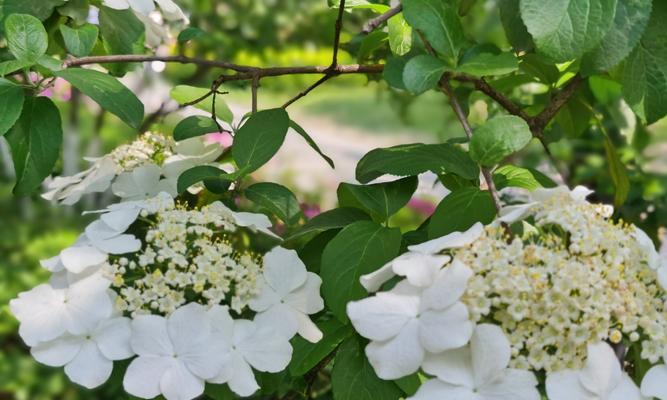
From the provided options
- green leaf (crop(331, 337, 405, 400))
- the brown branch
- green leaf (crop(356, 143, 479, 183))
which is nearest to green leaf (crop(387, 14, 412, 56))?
the brown branch

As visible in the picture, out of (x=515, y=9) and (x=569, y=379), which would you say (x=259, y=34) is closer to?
(x=515, y=9)

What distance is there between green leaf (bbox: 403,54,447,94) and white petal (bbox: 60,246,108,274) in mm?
295

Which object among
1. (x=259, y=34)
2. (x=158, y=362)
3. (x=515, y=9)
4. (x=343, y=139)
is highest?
(x=515, y=9)

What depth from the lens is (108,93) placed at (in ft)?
2.74

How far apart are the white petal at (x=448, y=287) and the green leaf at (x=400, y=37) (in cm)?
35

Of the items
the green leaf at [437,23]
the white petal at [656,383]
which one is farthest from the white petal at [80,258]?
the white petal at [656,383]

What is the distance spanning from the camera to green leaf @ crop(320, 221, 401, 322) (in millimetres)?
763

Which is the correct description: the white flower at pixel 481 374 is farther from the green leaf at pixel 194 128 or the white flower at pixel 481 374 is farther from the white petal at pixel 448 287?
the green leaf at pixel 194 128

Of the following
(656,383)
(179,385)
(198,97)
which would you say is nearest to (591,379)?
(656,383)

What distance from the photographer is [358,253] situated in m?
0.78

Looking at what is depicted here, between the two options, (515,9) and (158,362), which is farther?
(515,9)

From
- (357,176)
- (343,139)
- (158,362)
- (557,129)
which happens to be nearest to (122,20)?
(357,176)

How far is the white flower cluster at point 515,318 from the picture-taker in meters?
0.64

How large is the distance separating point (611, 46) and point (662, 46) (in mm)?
112
